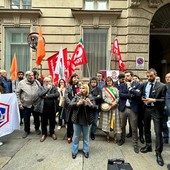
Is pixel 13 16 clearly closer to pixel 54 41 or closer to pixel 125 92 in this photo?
pixel 54 41

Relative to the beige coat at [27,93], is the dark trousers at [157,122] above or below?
below

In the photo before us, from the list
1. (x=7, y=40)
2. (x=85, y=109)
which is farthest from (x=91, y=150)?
(x=7, y=40)

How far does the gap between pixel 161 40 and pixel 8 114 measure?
14.1 meters

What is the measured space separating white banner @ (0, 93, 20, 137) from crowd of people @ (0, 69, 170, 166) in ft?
1.18

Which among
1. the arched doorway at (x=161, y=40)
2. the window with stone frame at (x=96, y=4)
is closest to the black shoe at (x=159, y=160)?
the arched doorway at (x=161, y=40)

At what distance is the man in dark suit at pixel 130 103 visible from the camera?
591cm

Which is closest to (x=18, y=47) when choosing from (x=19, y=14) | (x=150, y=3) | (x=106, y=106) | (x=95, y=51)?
(x=19, y=14)

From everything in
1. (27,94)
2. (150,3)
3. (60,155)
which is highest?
(150,3)

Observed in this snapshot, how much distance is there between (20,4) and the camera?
1270 centimetres

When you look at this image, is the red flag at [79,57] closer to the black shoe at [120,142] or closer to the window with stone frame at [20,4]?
the black shoe at [120,142]

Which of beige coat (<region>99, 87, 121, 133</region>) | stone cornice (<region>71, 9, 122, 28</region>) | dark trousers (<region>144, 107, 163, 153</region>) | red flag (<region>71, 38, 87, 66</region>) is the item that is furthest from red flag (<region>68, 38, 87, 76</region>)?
dark trousers (<region>144, 107, 163, 153</region>)

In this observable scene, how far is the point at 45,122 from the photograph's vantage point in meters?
6.77

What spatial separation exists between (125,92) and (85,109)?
132 cm

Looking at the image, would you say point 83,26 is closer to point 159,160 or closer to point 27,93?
point 27,93
